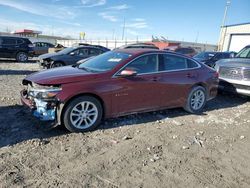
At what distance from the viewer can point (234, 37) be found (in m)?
31.7

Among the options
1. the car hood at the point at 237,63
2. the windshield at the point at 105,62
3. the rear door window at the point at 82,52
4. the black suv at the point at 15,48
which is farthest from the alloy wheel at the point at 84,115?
the black suv at the point at 15,48

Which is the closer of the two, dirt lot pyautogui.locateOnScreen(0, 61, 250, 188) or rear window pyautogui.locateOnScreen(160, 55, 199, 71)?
dirt lot pyautogui.locateOnScreen(0, 61, 250, 188)

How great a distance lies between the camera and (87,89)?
188 inches

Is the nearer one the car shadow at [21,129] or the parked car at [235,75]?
the car shadow at [21,129]

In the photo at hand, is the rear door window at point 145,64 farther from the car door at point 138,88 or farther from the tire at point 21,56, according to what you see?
the tire at point 21,56

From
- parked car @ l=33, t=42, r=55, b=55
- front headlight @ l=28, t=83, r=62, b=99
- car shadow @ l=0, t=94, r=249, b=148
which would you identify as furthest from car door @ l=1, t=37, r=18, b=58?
front headlight @ l=28, t=83, r=62, b=99

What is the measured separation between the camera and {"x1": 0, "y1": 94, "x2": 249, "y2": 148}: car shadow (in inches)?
181

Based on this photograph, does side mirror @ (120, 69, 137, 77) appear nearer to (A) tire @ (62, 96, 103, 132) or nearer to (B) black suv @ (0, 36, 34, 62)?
(A) tire @ (62, 96, 103, 132)

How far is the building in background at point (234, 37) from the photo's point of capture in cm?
2962

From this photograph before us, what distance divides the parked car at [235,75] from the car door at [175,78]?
85.1 inches

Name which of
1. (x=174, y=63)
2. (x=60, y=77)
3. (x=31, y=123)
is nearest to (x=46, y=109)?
(x=60, y=77)

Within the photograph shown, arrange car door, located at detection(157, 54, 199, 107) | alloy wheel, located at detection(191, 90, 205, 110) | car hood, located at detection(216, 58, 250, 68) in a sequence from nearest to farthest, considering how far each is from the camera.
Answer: car door, located at detection(157, 54, 199, 107) < alloy wheel, located at detection(191, 90, 205, 110) < car hood, located at detection(216, 58, 250, 68)

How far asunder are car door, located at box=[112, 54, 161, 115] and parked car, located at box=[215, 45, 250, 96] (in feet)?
Answer: 11.3

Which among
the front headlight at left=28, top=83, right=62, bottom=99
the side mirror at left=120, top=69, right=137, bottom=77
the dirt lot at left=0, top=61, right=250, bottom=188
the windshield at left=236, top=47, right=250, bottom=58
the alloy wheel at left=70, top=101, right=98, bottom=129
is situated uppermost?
the windshield at left=236, top=47, right=250, bottom=58
